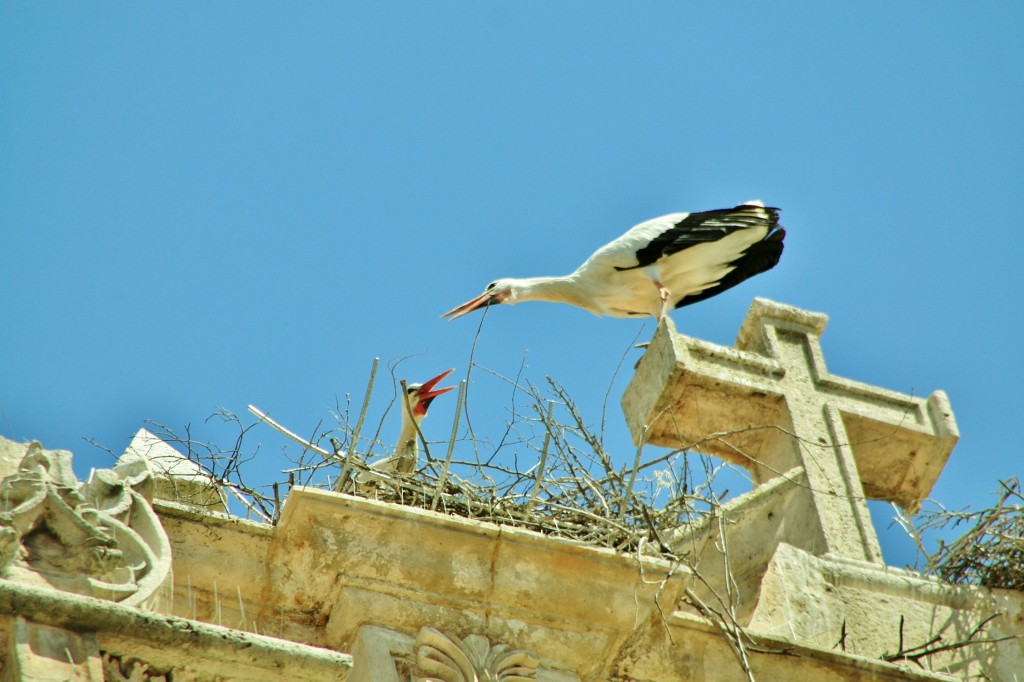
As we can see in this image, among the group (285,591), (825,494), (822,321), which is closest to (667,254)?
(822,321)

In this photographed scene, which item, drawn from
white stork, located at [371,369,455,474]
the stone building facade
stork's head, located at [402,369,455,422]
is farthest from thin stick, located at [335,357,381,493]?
stork's head, located at [402,369,455,422]

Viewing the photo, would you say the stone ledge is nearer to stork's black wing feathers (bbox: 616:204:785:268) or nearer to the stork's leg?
the stork's leg

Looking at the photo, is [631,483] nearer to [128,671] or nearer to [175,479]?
[175,479]

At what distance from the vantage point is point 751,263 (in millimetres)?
11477

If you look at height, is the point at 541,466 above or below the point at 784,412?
below

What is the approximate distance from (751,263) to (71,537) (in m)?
8.41

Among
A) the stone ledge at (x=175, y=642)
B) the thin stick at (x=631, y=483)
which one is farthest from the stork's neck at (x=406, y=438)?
the stone ledge at (x=175, y=642)

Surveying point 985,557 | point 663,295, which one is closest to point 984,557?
point 985,557

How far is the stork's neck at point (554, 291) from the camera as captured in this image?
12.1 m

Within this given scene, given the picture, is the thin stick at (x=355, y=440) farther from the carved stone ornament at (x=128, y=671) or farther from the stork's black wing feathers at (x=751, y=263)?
the stork's black wing feathers at (x=751, y=263)

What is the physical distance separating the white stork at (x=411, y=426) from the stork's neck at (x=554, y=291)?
2.84 m

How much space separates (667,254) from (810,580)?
16.5 ft

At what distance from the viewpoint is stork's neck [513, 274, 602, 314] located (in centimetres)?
1208

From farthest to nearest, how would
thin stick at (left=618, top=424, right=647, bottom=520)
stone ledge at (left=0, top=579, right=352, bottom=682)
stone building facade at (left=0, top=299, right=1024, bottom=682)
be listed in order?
thin stick at (left=618, top=424, right=647, bottom=520) < stone building facade at (left=0, top=299, right=1024, bottom=682) < stone ledge at (left=0, top=579, right=352, bottom=682)
